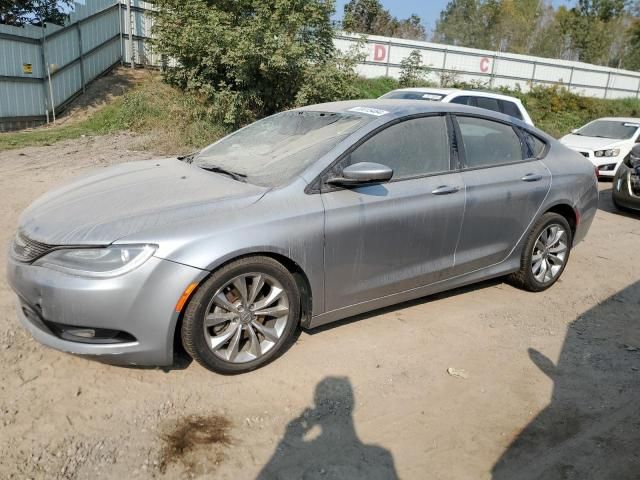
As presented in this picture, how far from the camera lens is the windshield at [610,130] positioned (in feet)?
39.8

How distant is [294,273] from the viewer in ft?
10.9

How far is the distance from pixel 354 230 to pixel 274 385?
3.53ft

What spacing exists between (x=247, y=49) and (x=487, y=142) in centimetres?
796

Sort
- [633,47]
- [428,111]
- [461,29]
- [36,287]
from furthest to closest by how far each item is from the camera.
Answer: [461,29] < [633,47] < [428,111] < [36,287]

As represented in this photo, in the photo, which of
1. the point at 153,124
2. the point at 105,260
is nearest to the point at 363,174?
the point at 105,260

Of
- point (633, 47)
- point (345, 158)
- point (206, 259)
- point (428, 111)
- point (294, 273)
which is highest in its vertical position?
point (633, 47)

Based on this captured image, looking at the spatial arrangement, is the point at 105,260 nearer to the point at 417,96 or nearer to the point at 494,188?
the point at 494,188

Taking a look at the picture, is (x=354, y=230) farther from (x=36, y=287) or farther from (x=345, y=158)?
(x=36, y=287)

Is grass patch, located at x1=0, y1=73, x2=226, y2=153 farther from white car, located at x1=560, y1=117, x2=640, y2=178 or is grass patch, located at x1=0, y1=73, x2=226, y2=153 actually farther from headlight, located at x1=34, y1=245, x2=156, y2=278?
white car, located at x1=560, y1=117, x2=640, y2=178

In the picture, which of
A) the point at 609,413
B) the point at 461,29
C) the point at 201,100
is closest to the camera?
the point at 609,413

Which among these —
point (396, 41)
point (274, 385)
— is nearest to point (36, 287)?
point (274, 385)

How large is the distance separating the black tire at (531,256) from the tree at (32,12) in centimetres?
1366

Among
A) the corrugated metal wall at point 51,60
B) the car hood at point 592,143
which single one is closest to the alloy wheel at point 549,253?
the car hood at point 592,143

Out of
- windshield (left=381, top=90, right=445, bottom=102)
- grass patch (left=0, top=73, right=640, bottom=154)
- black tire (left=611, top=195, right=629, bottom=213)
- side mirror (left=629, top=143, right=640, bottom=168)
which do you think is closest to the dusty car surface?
side mirror (left=629, top=143, right=640, bottom=168)
